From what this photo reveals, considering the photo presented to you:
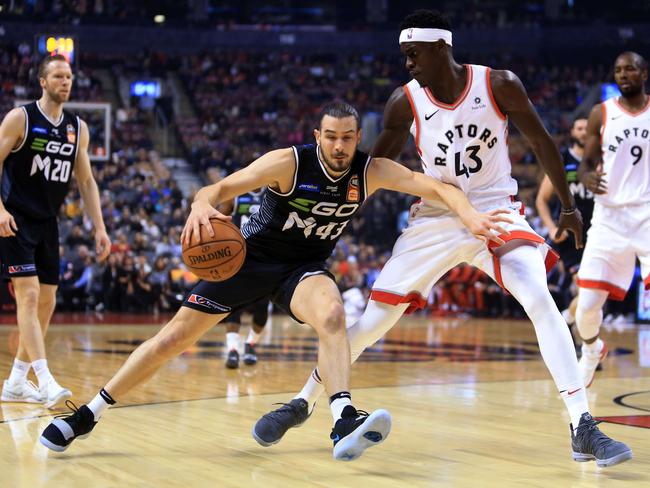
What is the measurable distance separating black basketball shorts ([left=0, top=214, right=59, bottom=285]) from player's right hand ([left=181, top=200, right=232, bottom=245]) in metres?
2.40

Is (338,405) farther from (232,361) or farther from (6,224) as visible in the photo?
(232,361)

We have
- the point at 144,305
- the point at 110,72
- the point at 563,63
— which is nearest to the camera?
the point at 144,305

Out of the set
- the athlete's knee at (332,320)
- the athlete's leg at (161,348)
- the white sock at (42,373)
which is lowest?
the white sock at (42,373)

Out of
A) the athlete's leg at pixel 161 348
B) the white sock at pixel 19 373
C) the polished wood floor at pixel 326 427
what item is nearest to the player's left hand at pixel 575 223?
the polished wood floor at pixel 326 427

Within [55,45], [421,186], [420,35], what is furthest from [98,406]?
[55,45]

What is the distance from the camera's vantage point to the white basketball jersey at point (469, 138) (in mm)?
4879

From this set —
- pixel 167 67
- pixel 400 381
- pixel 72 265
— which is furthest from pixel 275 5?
pixel 400 381

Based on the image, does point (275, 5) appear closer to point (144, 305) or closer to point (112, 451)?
point (144, 305)

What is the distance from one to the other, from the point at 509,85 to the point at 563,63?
2826 cm

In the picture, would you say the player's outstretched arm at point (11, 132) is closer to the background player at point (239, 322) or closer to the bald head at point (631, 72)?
the background player at point (239, 322)

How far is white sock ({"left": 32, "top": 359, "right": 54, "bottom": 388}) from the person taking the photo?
20.1ft

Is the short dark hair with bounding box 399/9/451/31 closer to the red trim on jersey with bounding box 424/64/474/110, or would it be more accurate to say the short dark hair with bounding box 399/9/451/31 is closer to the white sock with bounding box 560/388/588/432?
the red trim on jersey with bounding box 424/64/474/110

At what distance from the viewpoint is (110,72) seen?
1156 inches

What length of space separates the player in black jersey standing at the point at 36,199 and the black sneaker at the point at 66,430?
1715 mm
